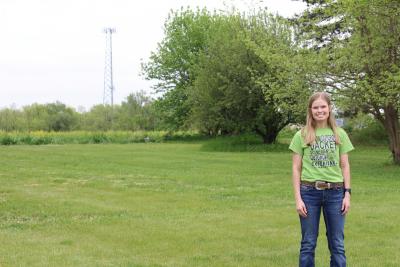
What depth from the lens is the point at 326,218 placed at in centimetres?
559

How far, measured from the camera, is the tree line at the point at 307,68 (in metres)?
19.0

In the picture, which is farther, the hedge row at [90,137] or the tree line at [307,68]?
the hedge row at [90,137]

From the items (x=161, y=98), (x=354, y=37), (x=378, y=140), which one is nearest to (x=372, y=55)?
(x=354, y=37)

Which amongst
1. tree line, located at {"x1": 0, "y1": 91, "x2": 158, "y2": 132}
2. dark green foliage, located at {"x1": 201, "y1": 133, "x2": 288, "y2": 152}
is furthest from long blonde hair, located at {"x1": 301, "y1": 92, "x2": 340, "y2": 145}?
tree line, located at {"x1": 0, "y1": 91, "x2": 158, "y2": 132}

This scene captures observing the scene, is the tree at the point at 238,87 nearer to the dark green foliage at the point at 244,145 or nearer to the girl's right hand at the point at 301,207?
the dark green foliage at the point at 244,145

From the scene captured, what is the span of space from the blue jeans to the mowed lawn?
3.75ft

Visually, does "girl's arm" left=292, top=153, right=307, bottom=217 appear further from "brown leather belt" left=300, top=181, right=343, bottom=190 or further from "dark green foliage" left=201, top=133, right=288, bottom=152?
"dark green foliage" left=201, top=133, right=288, bottom=152

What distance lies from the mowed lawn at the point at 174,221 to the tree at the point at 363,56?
Result: 309 cm

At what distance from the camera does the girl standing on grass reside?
17.9ft

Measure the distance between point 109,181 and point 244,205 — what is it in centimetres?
586

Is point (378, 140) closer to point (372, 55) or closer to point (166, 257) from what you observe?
point (372, 55)

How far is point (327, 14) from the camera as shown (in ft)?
65.1

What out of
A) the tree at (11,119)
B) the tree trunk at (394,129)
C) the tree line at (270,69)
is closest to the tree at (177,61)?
the tree line at (270,69)

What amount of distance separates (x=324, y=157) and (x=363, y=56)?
14733 millimetres
